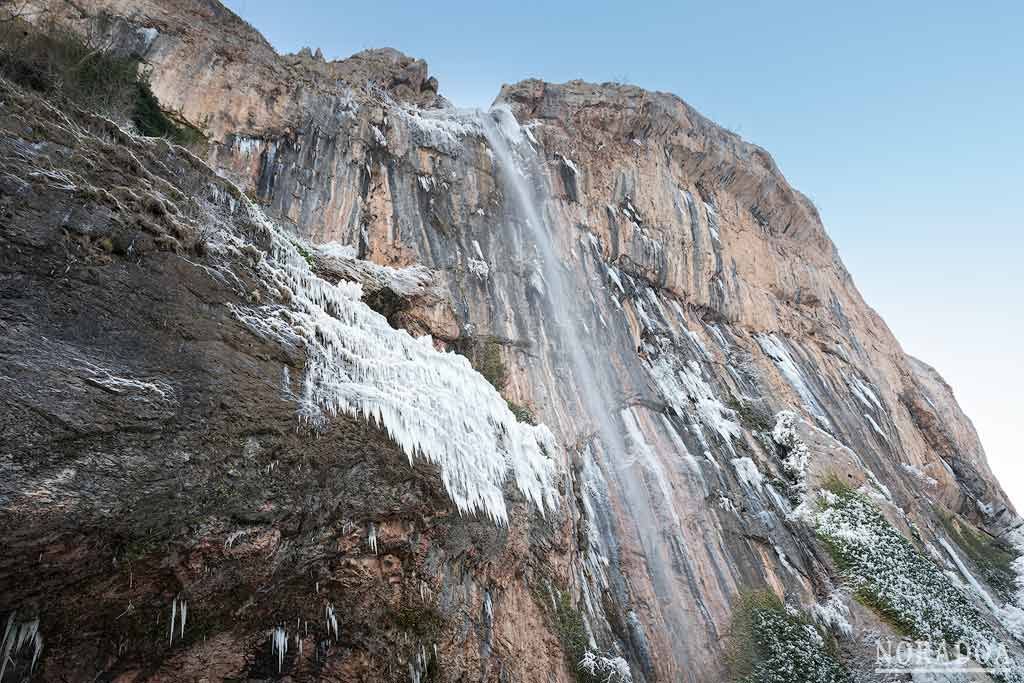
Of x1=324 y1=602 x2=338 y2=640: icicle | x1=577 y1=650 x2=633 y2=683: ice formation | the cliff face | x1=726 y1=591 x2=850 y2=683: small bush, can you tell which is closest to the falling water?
the cliff face

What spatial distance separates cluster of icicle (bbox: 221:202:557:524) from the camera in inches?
300

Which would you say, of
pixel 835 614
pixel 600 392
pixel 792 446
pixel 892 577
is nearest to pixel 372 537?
pixel 600 392

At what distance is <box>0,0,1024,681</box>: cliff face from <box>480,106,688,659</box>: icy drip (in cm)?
10

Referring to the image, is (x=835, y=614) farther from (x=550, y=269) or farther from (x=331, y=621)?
(x=331, y=621)

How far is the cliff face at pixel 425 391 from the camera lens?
5.62 meters

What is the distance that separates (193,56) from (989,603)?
98.1 ft

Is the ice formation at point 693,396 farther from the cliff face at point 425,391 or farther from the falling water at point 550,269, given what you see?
the falling water at point 550,269

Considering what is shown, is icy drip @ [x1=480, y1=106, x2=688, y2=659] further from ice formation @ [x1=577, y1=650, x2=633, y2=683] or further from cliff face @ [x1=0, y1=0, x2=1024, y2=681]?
ice formation @ [x1=577, y1=650, x2=633, y2=683]

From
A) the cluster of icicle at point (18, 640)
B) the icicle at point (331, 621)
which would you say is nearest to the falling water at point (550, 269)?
the icicle at point (331, 621)

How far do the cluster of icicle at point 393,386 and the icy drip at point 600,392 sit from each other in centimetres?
391

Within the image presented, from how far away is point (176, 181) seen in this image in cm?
796

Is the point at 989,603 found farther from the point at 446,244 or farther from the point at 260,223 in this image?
the point at 260,223

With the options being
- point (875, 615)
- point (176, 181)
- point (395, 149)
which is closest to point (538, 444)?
point (176, 181)

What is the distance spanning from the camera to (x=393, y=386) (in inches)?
342
